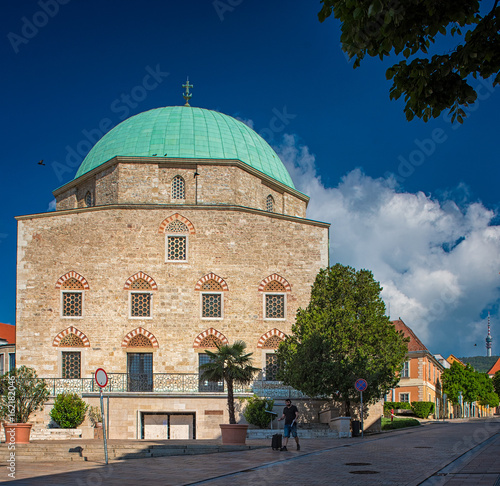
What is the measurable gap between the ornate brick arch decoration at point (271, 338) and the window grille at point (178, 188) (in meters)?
7.36

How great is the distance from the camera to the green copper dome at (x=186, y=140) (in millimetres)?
29453

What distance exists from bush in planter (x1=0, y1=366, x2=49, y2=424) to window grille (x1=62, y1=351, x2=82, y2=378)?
119 centimetres

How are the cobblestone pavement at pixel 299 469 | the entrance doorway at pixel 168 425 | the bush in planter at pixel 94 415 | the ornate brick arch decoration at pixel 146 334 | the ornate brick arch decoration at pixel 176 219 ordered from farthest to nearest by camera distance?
the ornate brick arch decoration at pixel 176 219 < the ornate brick arch decoration at pixel 146 334 < the entrance doorway at pixel 168 425 < the bush in planter at pixel 94 415 < the cobblestone pavement at pixel 299 469

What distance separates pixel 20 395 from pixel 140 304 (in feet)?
18.6

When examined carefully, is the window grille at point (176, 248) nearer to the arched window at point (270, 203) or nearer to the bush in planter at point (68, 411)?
the arched window at point (270, 203)

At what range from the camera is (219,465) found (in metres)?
12.2

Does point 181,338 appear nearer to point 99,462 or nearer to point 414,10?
point 99,462

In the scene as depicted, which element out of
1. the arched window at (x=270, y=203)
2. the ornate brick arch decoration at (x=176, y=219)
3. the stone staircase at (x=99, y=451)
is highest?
the arched window at (x=270, y=203)

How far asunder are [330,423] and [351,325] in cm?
358

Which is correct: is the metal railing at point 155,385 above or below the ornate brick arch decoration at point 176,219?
below

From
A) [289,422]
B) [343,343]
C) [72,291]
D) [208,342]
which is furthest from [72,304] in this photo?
[289,422]

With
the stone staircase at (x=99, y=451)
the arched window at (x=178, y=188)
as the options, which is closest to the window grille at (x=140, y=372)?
the arched window at (x=178, y=188)

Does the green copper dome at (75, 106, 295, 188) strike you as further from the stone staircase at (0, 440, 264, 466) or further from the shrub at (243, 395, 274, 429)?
the stone staircase at (0, 440, 264, 466)

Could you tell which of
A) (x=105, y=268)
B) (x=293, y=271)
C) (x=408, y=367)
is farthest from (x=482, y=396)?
(x=105, y=268)
